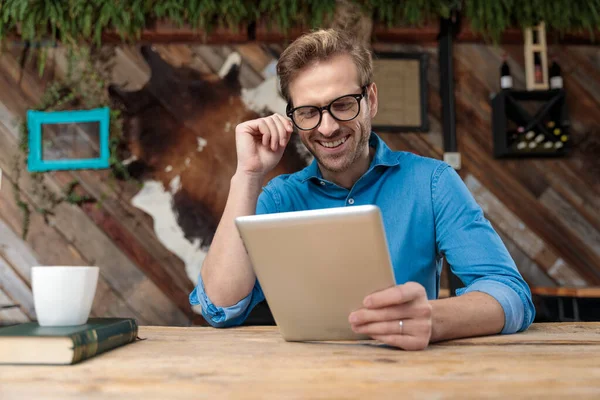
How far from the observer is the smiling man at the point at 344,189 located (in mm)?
1362

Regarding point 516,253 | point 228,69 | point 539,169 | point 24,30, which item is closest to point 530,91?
point 539,169

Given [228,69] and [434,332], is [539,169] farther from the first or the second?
[434,332]

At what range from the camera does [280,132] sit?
154 cm

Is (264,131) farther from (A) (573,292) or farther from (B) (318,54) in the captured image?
(A) (573,292)

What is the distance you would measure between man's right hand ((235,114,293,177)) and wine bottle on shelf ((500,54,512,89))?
2338mm

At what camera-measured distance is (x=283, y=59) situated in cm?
157

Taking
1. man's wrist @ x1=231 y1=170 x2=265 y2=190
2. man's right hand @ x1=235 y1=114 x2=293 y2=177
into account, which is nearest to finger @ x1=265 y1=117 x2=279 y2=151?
man's right hand @ x1=235 y1=114 x2=293 y2=177

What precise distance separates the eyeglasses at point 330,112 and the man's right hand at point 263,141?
6 centimetres

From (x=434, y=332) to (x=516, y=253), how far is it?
2737 millimetres

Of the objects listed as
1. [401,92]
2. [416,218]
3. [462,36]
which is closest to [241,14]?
[401,92]

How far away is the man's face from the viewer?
147cm

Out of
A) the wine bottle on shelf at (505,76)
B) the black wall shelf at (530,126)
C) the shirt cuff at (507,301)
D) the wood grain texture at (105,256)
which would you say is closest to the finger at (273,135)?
the shirt cuff at (507,301)

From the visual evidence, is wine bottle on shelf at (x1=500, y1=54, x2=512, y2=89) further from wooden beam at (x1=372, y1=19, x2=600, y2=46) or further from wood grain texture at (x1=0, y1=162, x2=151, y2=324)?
wood grain texture at (x1=0, y1=162, x2=151, y2=324)

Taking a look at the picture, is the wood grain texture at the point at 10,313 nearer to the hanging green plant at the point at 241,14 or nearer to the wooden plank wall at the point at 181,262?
the wooden plank wall at the point at 181,262
